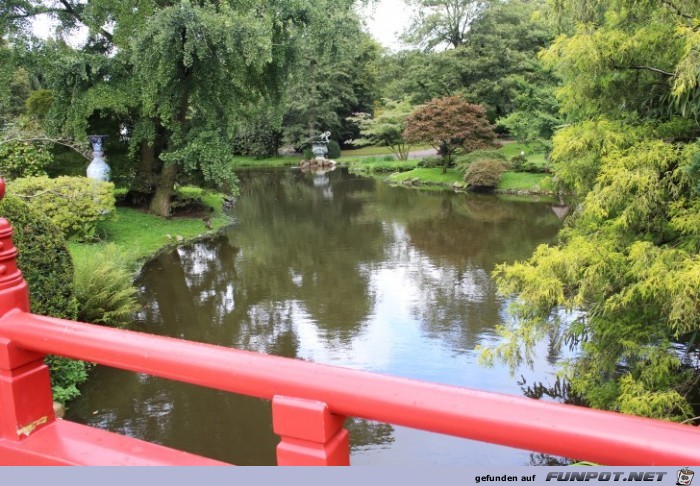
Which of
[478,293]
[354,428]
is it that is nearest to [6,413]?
[354,428]

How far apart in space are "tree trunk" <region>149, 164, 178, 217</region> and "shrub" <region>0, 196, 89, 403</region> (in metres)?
9.85

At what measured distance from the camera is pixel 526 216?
49.7 ft

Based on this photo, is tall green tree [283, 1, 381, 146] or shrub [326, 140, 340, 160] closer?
tall green tree [283, 1, 381, 146]

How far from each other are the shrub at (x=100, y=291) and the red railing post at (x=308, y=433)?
5295 millimetres

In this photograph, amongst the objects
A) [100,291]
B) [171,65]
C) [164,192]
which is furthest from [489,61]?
[100,291]

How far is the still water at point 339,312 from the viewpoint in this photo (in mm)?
4688

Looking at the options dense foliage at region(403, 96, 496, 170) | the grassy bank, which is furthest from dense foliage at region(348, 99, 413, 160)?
the grassy bank

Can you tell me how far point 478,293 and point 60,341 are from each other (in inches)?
286

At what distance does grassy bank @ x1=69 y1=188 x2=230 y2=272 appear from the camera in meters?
11.0

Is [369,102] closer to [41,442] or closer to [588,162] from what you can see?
[588,162]

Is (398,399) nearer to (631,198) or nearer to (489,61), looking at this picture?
(631,198)

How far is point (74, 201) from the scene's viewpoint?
10477 millimetres

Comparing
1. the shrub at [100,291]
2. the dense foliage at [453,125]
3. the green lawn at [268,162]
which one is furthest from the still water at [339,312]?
the green lawn at [268,162]

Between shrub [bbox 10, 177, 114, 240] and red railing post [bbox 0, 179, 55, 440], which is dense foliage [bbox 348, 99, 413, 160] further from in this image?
red railing post [bbox 0, 179, 55, 440]
